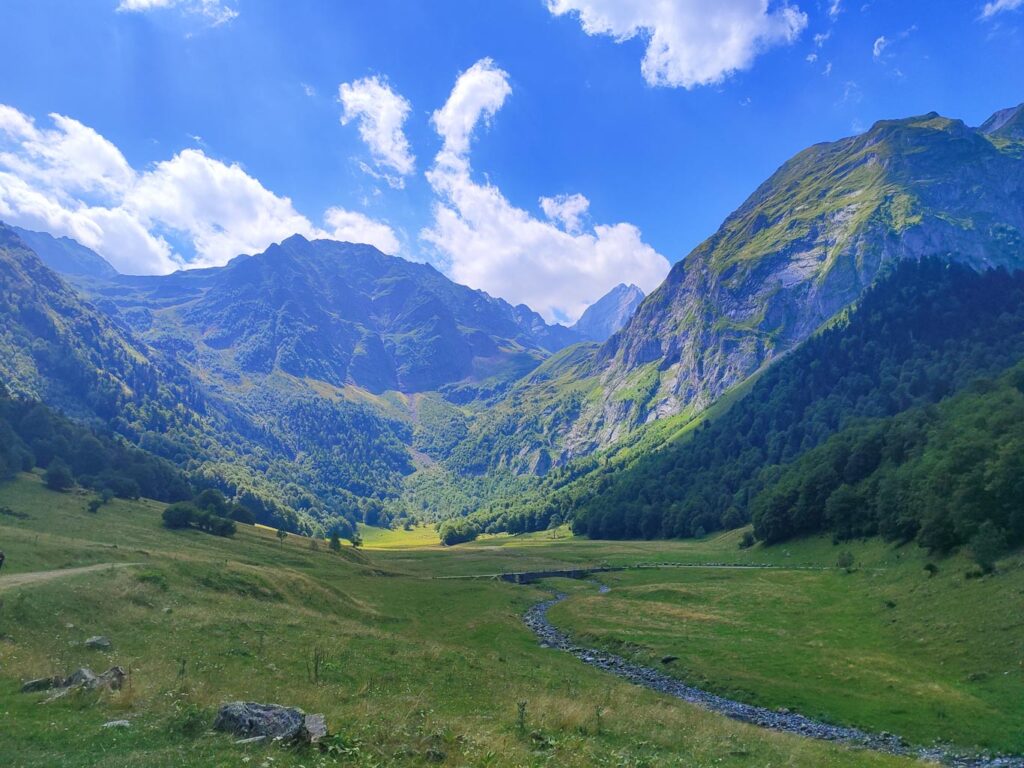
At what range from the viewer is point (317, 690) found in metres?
27.0

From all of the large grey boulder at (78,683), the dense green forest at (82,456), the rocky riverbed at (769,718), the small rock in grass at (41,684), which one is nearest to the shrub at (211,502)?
the dense green forest at (82,456)

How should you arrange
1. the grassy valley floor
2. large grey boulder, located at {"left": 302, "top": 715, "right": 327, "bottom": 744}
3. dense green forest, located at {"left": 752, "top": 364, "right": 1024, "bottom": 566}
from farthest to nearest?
dense green forest, located at {"left": 752, "top": 364, "right": 1024, "bottom": 566}
the grassy valley floor
large grey boulder, located at {"left": 302, "top": 715, "right": 327, "bottom": 744}

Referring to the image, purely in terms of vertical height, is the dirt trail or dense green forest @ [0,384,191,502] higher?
dense green forest @ [0,384,191,502]

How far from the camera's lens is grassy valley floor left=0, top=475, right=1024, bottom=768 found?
19297mm

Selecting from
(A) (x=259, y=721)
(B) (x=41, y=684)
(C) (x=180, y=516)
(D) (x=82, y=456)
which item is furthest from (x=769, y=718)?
(D) (x=82, y=456)

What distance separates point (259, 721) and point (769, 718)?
3323 cm

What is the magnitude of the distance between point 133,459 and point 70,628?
151m

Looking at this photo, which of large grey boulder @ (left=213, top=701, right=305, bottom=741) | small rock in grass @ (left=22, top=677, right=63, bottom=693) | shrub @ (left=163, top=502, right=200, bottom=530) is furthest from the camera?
shrub @ (left=163, top=502, right=200, bottom=530)

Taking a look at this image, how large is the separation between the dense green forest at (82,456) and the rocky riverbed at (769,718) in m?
120

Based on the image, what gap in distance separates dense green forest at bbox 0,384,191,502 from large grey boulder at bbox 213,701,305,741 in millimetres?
131758

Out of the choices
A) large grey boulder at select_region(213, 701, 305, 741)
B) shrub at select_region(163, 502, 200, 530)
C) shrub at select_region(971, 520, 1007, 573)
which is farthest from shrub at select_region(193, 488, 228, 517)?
shrub at select_region(971, 520, 1007, 573)

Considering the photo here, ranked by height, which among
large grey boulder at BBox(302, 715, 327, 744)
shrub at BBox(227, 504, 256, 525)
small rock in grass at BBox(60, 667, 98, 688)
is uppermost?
large grey boulder at BBox(302, 715, 327, 744)

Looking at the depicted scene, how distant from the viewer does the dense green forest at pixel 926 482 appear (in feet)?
207

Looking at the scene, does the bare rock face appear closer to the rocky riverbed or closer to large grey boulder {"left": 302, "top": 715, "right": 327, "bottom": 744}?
large grey boulder {"left": 302, "top": 715, "right": 327, "bottom": 744}
